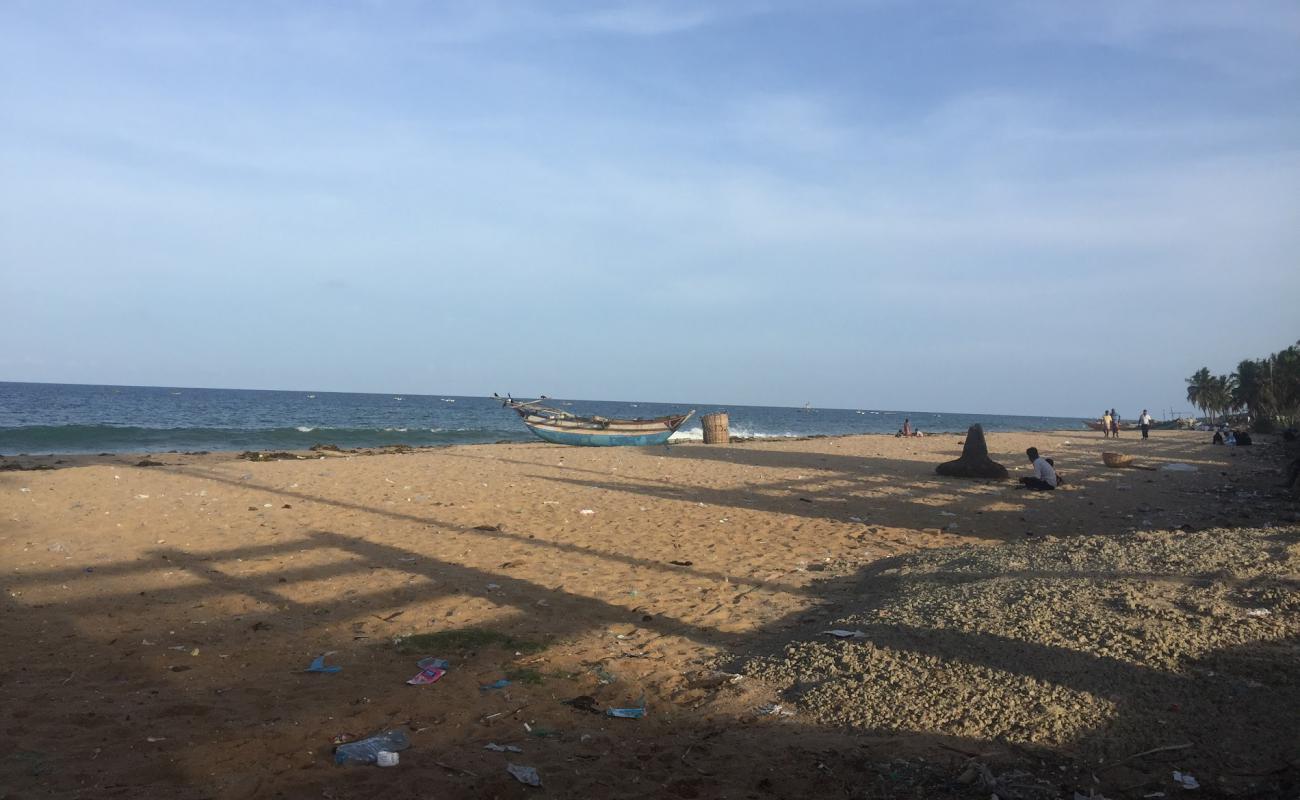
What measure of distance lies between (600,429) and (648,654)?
23586 millimetres

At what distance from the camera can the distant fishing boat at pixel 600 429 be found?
93.3 ft

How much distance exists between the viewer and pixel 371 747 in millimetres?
3793

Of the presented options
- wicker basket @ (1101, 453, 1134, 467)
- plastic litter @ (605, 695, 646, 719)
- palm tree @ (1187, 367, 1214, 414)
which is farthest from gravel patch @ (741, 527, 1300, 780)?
palm tree @ (1187, 367, 1214, 414)

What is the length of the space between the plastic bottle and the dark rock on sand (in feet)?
41.8

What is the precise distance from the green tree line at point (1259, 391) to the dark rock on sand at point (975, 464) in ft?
108

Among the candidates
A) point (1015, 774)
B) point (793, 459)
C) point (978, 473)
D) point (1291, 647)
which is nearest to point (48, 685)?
point (1015, 774)

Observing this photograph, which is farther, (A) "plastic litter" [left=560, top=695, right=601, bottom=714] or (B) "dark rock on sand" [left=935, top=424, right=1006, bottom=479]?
(B) "dark rock on sand" [left=935, top=424, right=1006, bottom=479]

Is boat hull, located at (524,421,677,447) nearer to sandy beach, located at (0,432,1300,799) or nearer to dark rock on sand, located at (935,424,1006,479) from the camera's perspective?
dark rock on sand, located at (935,424,1006,479)

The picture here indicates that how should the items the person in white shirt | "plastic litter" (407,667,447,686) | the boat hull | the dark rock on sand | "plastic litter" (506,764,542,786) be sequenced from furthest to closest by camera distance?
the boat hull, the dark rock on sand, the person in white shirt, "plastic litter" (407,667,447,686), "plastic litter" (506,764,542,786)

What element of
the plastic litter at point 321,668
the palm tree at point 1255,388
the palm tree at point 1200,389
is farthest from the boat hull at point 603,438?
the palm tree at point 1200,389

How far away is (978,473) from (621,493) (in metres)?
6.77

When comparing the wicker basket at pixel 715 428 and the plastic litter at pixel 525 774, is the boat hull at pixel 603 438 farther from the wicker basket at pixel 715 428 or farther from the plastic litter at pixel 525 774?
the plastic litter at pixel 525 774

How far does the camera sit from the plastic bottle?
369 cm

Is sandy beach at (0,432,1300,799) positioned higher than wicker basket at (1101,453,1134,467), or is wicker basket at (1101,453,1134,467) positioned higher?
wicker basket at (1101,453,1134,467)
